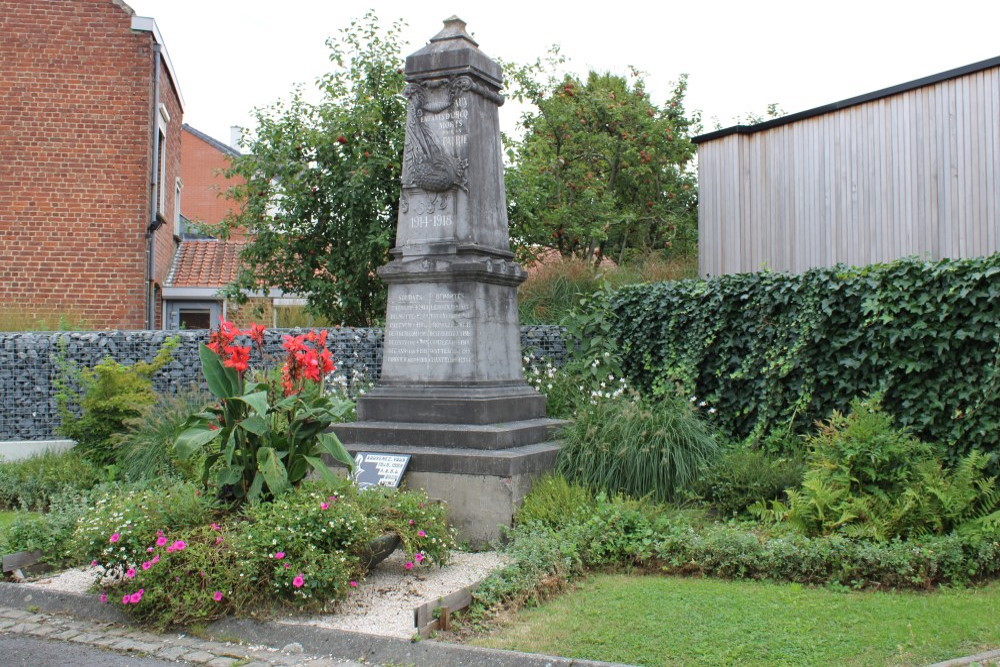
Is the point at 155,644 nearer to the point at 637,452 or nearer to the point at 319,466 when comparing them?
the point at 319,466

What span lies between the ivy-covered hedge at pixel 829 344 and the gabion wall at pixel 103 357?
1.75 meters

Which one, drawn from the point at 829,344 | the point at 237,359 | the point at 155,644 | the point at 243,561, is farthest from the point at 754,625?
the point at 829,344

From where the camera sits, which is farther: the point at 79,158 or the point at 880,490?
the point at 79,158

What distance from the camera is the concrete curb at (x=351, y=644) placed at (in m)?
4.79

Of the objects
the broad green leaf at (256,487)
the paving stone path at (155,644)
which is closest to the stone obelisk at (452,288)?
the broad green leaf at (256,487)

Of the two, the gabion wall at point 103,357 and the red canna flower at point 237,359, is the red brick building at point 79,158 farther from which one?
the red canna flower at point 237,359

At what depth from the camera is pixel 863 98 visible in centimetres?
1161

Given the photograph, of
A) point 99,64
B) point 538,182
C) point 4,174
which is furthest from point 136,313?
point 538,182

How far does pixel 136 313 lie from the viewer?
16203mm

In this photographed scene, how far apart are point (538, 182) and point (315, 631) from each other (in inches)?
533

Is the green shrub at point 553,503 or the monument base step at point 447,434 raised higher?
the monument base step at point 447,434

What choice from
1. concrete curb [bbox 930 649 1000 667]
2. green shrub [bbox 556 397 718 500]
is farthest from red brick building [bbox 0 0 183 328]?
concrete curb [bbox 930 649 1000 667]

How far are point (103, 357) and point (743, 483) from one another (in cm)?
832

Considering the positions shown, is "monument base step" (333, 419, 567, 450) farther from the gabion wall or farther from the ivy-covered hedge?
Result: the gabion wall
